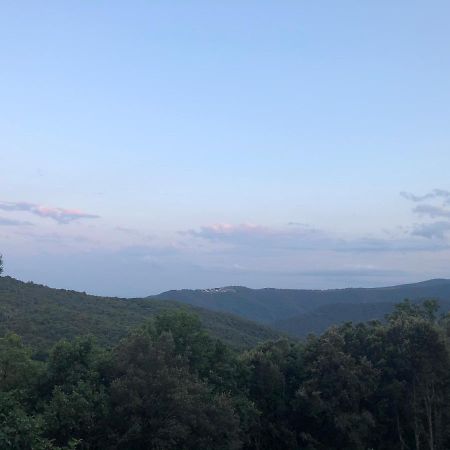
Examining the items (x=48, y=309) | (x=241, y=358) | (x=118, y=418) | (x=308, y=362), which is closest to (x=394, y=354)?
(x=308, y=362)

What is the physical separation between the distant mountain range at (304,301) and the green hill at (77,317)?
36940mm

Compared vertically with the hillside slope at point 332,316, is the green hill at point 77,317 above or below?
above

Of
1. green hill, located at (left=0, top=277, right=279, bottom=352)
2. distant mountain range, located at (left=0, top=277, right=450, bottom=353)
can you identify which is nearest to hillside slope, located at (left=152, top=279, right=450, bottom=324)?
distant mountain range, located at (left=0, top=277, right=450, bottom=353)

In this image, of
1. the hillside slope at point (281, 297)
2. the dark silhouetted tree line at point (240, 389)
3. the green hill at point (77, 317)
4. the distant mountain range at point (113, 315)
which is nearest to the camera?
the dark silhouetted tree line at point (240, 389)

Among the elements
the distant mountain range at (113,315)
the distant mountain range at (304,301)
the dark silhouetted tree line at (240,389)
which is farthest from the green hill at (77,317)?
the distant mountain range at (304,301)

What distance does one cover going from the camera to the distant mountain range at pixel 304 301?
104312mm

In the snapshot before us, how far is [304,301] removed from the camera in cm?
14412

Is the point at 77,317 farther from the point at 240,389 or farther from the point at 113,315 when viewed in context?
the point at 240,389

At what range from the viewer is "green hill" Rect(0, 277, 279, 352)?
3991cm

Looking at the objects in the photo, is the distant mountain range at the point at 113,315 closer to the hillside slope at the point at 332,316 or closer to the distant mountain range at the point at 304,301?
the hillside slope at the point at 332,316

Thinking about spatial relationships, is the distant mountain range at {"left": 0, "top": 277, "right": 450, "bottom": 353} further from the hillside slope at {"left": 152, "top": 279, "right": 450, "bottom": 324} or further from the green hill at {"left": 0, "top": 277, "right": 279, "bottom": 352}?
the hillside slope at {"left": 152, "top": 279, "right": 450, "bottom": 324}

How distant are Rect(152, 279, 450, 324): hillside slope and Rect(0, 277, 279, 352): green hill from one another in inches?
2207

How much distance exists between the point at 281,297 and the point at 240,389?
12087 cm

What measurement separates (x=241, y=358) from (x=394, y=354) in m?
7.45
